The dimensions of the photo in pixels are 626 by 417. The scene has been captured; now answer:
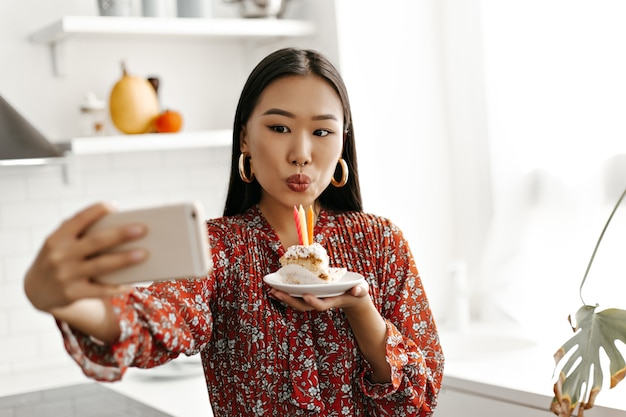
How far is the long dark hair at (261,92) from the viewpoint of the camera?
5.01 ft

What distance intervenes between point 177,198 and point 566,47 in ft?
4.81

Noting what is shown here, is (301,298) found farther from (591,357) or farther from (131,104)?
(131,104)

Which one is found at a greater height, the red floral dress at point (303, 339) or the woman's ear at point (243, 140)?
the woman's ear at point (243, 140)

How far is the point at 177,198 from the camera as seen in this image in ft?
10.7

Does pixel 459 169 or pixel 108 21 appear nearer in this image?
pixel 108 21

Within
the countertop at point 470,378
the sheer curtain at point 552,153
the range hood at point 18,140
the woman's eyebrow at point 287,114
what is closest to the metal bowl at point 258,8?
the sheer curtain at point 552,153

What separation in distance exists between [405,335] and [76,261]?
0.75 meters

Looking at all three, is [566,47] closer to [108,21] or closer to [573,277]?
[573,277]

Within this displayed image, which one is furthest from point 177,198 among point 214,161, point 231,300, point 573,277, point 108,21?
point 231,300

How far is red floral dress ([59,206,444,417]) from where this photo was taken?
4.93 ft

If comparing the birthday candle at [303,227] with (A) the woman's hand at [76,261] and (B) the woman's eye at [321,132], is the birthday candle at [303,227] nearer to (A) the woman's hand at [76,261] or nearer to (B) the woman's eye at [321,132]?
(B) the woman's eye at [321,132]

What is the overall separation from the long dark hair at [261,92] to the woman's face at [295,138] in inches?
0.7

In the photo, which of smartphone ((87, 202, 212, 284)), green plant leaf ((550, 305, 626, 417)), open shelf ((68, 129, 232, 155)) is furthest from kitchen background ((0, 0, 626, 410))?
smartphone ((87, 202, 212, 284))

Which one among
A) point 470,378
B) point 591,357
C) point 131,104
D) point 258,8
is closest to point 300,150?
point 591,357
